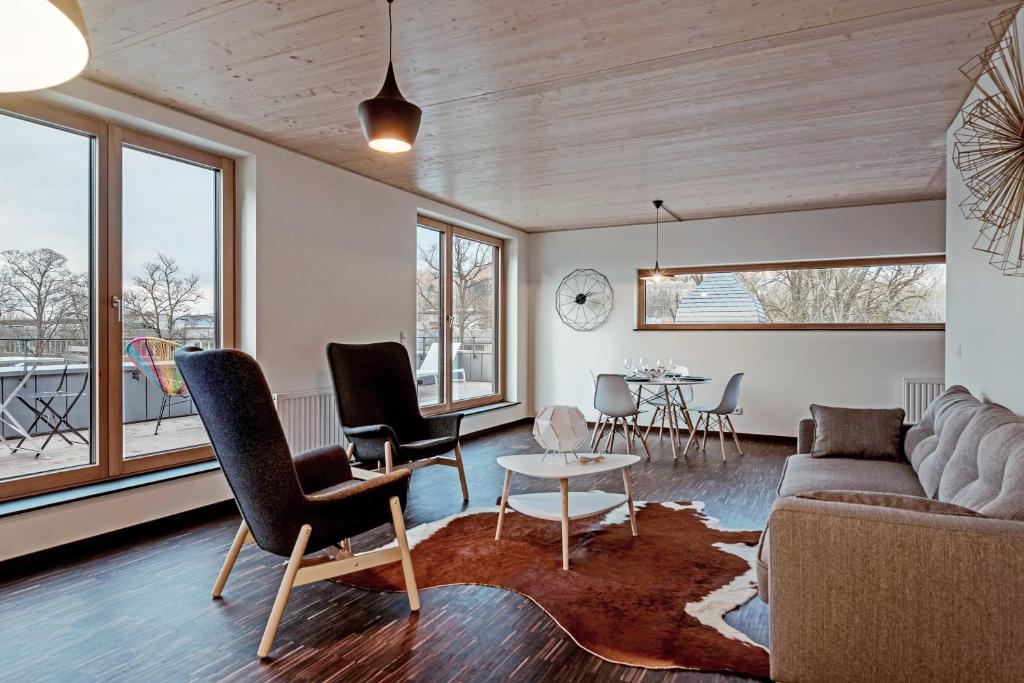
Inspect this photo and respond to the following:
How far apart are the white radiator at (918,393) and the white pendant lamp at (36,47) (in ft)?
21.5

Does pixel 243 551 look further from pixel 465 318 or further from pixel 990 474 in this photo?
pixel 465 318

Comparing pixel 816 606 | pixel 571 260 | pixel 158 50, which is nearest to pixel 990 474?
pixel 816 606

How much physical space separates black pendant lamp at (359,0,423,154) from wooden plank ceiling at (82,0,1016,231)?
1.24 feet

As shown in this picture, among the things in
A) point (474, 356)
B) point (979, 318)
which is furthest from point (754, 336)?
point (979, 318)

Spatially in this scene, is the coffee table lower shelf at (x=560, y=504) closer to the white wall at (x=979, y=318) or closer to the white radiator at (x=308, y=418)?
the white radiator at (x=308, y=418)

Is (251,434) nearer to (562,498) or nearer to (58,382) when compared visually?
(562,498)

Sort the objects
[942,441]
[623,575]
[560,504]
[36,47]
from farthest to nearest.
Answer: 1. [560,504]
2. [623,575]
3. [942,441]
4. [36,47]

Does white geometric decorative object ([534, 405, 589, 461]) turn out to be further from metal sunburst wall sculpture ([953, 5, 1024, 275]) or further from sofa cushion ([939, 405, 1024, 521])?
metal sunburst wall sculpture ([953, 5, 1024, 275])

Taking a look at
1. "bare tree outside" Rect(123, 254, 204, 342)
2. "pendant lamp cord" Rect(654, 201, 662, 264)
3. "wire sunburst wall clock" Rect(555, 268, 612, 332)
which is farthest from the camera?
"wire sunburst wall clock" Rect(555, 268, 612, 332)

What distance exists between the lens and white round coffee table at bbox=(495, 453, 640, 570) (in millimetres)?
2975

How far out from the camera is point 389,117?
2.25 metres

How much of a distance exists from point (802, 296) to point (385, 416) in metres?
4.54

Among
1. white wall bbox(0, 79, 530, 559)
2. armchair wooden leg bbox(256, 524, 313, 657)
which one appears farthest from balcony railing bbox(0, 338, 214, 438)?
armchair wooden leg bbox(256, 524, 313, 657)

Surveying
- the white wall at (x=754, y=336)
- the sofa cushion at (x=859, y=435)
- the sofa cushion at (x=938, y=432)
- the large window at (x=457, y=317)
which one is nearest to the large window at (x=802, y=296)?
the white wall at (x=754, y=336)
